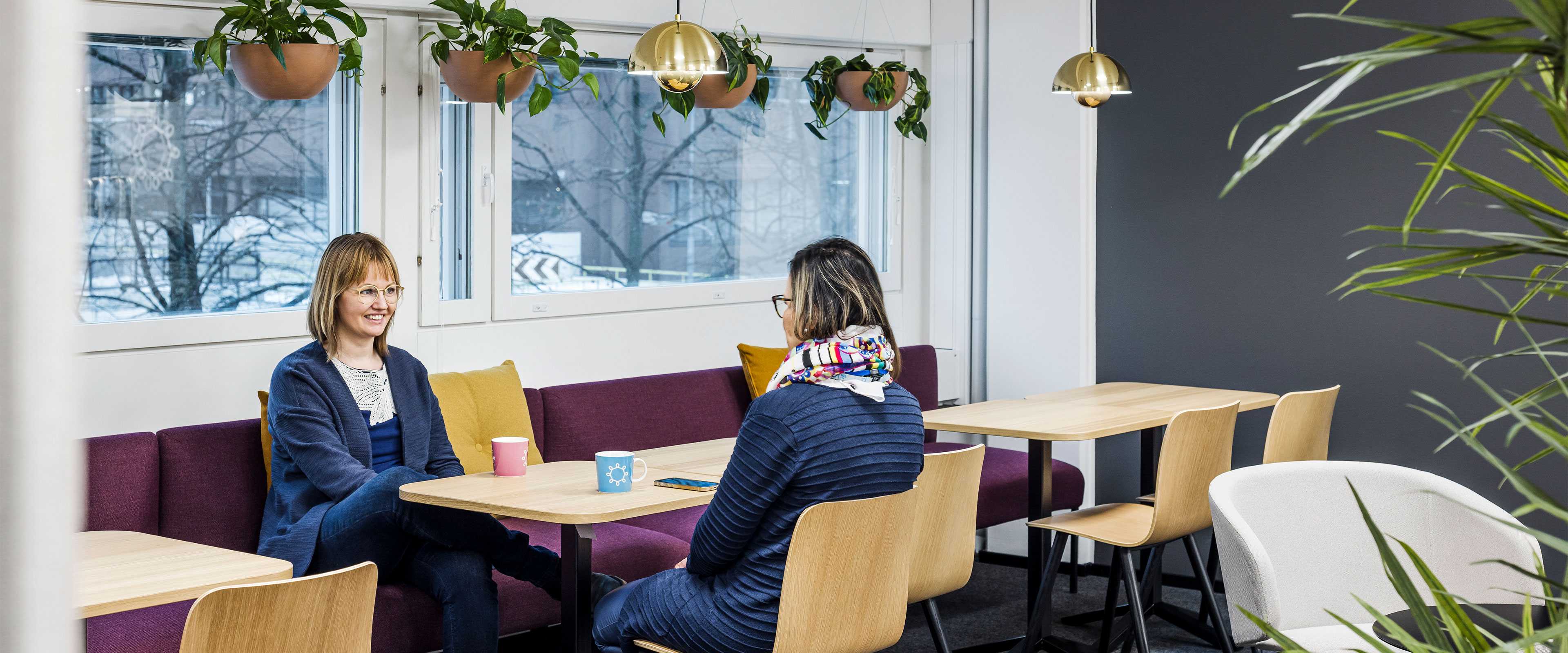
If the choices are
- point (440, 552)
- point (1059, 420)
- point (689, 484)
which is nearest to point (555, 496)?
point (689, 484)

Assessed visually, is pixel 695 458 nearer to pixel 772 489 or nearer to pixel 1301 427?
pixel 772 489

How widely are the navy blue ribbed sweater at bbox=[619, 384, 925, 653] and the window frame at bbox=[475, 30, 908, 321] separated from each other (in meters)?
2.06

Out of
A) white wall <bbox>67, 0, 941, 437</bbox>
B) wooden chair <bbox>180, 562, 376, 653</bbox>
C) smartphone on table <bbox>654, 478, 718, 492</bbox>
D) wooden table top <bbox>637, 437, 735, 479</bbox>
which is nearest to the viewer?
wooden chair <bbox>180, 562, 376, 653</bbox>

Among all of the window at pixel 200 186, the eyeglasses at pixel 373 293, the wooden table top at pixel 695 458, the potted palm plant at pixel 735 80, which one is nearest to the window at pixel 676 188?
the potted palm plant at pixel 735 80

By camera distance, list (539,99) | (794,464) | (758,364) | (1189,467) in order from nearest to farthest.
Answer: (794,464), (1189,467), (539,99), (758,364)

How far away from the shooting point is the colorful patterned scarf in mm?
2730

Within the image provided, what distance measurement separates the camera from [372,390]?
354cm

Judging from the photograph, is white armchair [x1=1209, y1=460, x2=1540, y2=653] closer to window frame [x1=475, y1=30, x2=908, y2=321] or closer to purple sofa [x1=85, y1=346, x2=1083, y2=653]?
purple sofa [x1=85, y1=346, x2=1083, y2=653]

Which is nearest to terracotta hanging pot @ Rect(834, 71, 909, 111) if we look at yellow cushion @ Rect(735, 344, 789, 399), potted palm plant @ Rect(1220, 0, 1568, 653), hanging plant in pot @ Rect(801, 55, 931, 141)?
hanging plant in pot @ Rect(801, 55, 931, 141)

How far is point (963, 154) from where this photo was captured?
5.77 m

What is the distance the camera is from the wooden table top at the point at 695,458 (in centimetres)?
338

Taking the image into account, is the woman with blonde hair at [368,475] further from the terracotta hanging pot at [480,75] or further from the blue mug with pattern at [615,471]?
the terracotta hanging pot at [480,75]

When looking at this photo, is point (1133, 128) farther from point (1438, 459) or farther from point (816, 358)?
point (816, 358)

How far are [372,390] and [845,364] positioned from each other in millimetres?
1423
